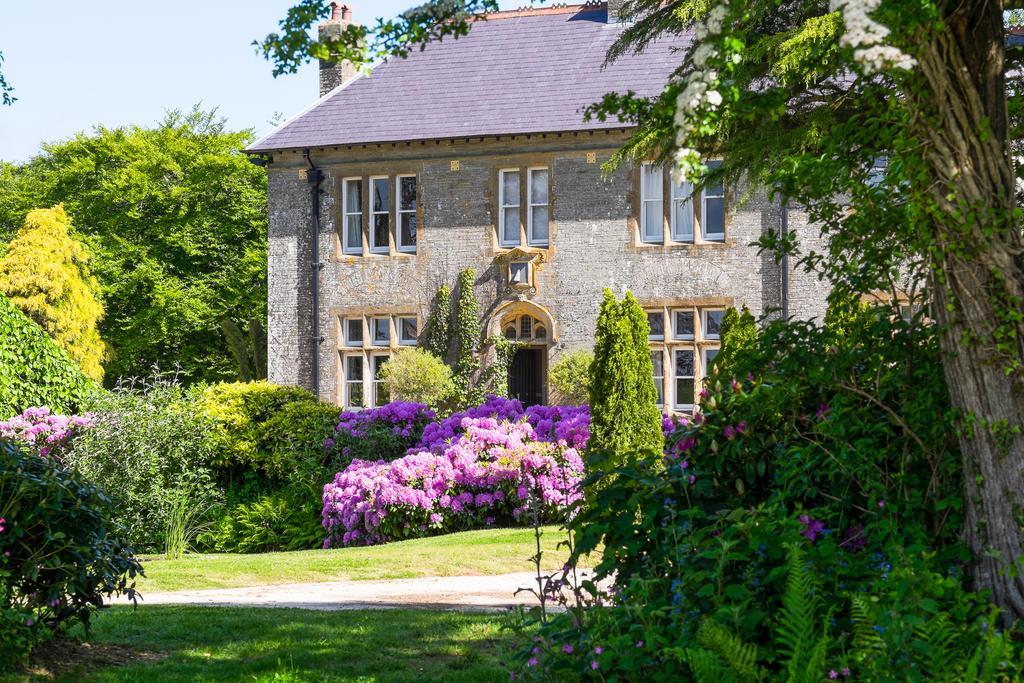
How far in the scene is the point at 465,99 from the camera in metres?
26.0

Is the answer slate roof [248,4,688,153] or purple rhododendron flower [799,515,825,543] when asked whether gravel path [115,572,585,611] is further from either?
slate roof [248,4,688,153]

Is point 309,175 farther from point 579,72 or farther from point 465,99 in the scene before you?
point 579,72

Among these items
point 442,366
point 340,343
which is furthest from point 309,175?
point 442,366

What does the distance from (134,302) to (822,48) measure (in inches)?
1378

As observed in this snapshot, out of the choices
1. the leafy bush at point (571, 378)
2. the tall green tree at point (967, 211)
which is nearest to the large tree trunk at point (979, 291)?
the tall green tree at point (967, 211)

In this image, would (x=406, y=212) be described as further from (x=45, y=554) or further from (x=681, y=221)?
(x=45, y=554)

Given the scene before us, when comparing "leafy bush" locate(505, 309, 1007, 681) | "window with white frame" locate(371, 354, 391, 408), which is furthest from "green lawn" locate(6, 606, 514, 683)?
"window with white frame" locate(371, 354, 391, 408)

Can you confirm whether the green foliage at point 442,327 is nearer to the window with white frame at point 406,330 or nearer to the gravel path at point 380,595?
the window with white frame at point 406,330

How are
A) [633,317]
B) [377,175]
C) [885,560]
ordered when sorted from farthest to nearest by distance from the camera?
[377,175] < [633,317] < [885,560]

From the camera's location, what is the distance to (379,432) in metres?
18.1

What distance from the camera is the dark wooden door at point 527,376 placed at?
25.4 metres

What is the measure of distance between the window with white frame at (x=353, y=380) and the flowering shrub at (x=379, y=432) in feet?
23.1

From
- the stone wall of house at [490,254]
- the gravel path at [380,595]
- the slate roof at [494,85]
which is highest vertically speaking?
the slate roof at [494,85]

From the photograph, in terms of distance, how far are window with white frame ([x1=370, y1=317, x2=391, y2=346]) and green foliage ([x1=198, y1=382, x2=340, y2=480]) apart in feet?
20.9
